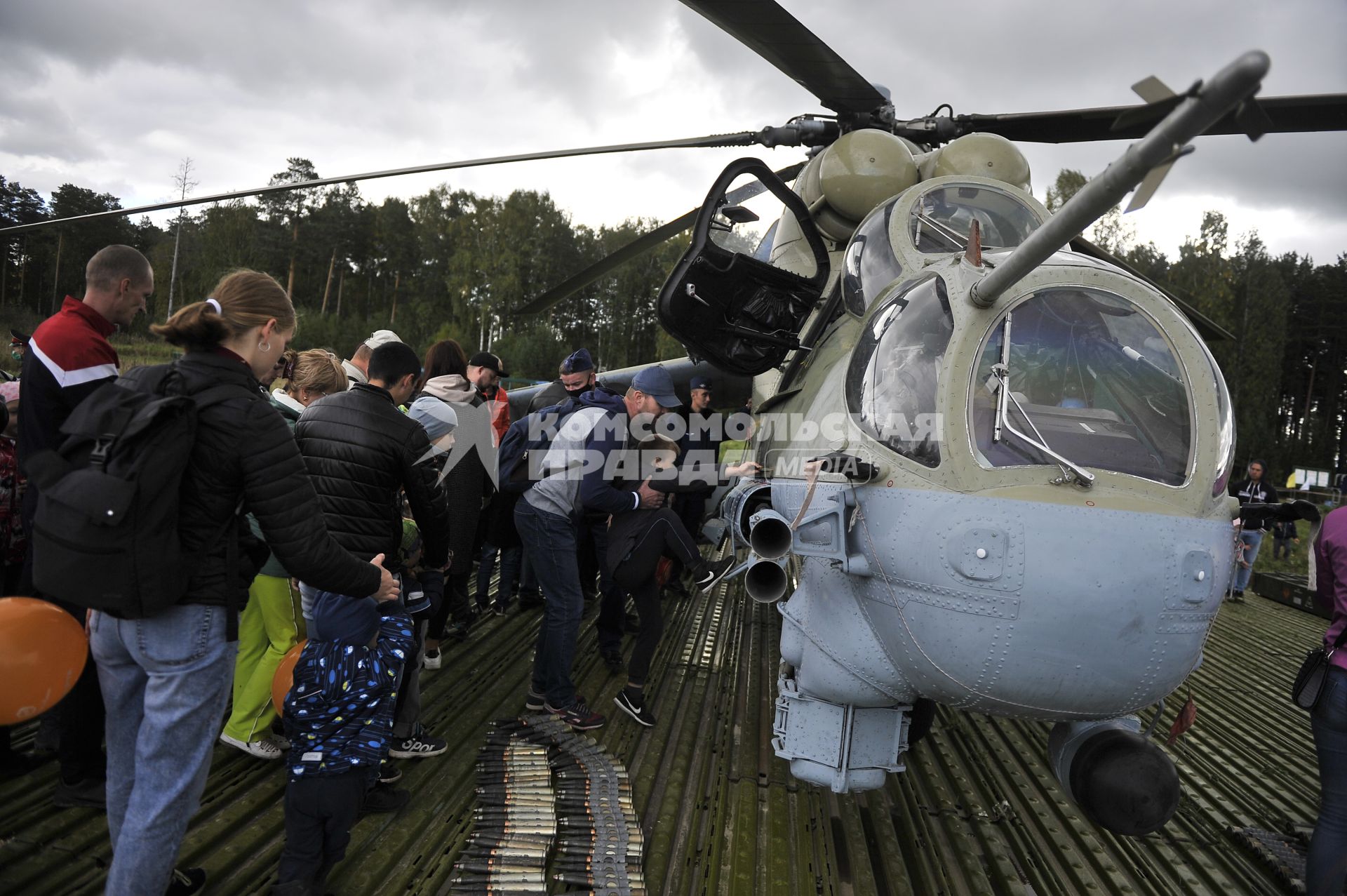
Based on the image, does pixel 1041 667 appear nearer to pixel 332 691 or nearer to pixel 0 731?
pixel 332 691

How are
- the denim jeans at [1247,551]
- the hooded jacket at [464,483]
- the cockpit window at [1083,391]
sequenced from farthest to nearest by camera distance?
the denim jeans at [1247,551] → the hooded jacket at [464,483] → the cockpit window at [1083,391]

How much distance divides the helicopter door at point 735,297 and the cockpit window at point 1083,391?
1.77 m

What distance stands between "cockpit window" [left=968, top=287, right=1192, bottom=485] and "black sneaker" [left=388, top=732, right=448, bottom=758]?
314 cm

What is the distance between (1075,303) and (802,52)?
270 centimetres

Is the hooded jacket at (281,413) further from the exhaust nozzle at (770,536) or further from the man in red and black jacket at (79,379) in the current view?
the exhaust nozzle at (770,536)

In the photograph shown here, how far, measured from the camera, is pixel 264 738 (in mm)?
3721

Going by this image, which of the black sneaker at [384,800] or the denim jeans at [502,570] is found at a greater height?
the denim jeans at [502,570]

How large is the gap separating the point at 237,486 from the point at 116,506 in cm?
30

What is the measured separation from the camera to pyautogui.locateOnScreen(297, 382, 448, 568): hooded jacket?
281 cm

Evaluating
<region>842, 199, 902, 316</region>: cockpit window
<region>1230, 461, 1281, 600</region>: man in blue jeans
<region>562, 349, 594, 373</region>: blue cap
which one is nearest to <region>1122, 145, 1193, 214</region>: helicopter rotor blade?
<region>842, 199, 902, 316</region>: cockpit window

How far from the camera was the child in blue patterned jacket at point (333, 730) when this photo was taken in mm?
2477

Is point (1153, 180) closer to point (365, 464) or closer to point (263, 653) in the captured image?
point (365, 464)

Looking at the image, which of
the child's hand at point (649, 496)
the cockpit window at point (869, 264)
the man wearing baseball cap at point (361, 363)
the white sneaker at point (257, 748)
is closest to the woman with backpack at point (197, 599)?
the white sneaker at point (257, 748)

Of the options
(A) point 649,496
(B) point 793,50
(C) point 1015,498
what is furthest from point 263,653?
(B) point 793,50
